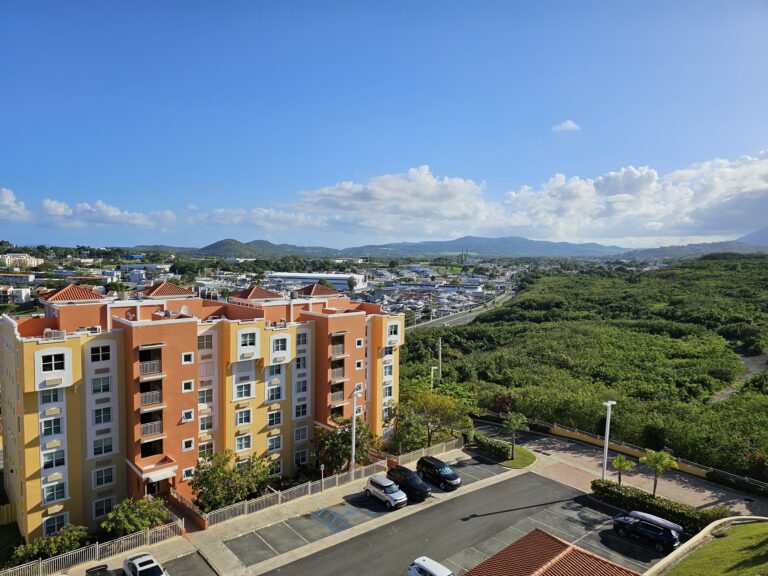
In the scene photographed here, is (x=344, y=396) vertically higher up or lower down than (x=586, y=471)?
higher up

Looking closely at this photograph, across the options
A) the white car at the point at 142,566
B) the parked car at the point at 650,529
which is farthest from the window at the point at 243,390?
the parked car at the point at 650,529

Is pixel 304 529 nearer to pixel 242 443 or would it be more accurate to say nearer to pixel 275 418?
pixel 242 443

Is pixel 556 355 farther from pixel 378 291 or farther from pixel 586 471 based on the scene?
pixel 378 291

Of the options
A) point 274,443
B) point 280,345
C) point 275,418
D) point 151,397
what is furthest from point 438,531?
point 151,397

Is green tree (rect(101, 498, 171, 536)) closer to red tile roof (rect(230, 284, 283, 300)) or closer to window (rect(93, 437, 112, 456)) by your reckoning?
window (rect(93, 437, 112, 456))

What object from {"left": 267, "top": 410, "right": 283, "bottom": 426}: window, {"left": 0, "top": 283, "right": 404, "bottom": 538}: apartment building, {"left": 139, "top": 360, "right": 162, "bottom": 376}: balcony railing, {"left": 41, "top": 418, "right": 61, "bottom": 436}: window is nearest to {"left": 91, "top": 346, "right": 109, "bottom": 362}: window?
{"left": 0, "top": 283, "right": 404, "bottom": 538}: apartment building

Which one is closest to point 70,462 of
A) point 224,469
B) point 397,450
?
point 224,469
